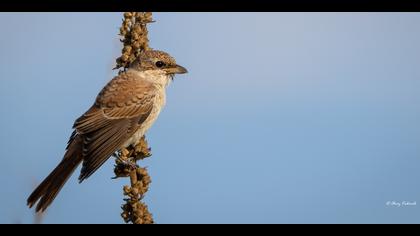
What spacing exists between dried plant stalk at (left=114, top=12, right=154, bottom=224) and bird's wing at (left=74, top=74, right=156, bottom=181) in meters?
0.25

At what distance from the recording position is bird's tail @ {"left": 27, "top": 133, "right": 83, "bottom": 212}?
4.92 m

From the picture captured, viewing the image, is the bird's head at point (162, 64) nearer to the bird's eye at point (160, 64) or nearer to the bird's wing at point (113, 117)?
the bird's eye at point (160, 64)

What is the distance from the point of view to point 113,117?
588 centimetres

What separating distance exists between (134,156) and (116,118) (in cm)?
86

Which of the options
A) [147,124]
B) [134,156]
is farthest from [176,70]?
[134,156]

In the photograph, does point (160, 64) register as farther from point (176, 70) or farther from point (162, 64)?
point (176, 70)

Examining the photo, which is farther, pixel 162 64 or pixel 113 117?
pixel 162 64

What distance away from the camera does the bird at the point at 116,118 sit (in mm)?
5188

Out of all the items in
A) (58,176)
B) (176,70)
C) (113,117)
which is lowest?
(58,176)

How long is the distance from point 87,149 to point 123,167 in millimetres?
714

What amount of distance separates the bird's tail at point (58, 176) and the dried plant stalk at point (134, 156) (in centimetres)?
52

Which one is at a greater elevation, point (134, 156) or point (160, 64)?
point (160, 64)

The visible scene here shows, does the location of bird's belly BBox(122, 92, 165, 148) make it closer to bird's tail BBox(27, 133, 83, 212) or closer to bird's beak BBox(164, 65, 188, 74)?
bird's beak BBox(164, 65, 188, 74)

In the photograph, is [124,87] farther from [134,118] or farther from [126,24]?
[126,24]
